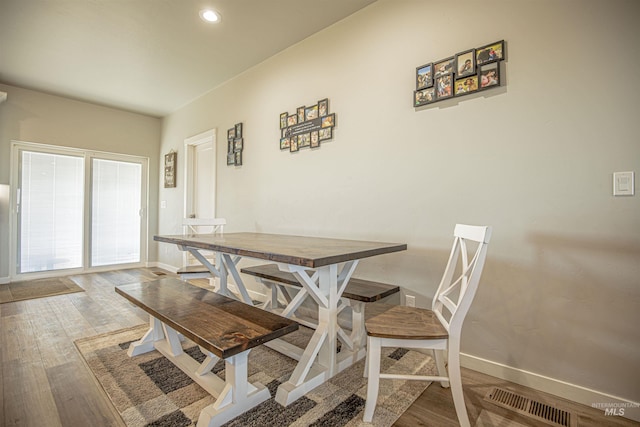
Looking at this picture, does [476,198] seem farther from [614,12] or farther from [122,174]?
[122,174]

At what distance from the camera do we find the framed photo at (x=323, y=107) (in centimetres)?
263

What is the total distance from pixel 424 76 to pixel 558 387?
6.44 feet

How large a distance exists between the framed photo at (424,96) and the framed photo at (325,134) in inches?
30.1

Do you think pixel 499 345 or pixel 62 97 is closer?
pixel 499 345

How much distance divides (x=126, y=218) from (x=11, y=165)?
1.50 metres

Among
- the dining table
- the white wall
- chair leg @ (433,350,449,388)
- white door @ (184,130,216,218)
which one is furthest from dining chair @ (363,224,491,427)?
white door @ (184,130,216,218)

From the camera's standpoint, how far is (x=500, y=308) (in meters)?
1.75

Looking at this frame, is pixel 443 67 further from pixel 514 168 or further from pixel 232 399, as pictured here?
pixel 232 399

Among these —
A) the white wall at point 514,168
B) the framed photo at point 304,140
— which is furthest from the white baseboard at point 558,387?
the framed photo at point 304,140

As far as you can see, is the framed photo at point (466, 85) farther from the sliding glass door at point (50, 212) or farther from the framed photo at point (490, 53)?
the sliding glass door at point (50, 212)

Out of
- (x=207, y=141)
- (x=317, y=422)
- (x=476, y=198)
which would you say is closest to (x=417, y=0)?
(x=476, y=198)

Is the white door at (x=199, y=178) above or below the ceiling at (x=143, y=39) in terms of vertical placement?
below

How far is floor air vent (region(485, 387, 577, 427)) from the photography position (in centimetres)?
139

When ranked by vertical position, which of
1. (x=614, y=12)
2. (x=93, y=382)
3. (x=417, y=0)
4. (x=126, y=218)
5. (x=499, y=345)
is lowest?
(x=93, y=382)
